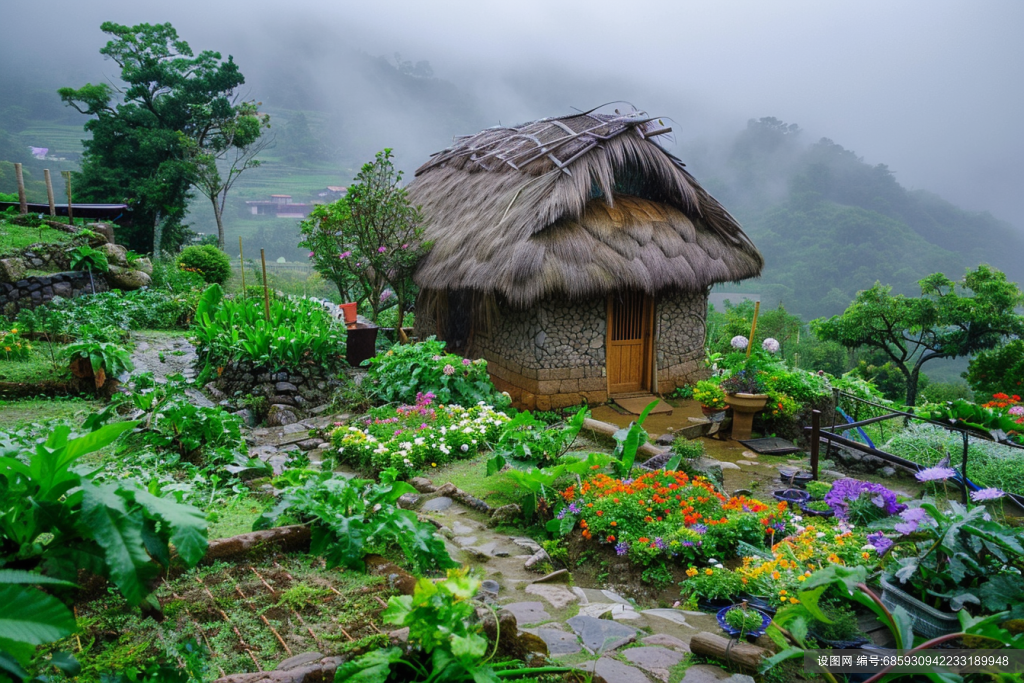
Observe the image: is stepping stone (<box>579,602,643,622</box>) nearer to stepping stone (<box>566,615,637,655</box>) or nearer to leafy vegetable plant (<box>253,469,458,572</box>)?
stepping stone (<box>566,615,637,655</box>)

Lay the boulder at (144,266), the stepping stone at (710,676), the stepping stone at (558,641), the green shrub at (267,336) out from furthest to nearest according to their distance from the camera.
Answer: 1. the boulder at (144,266)
2. the green shrub at (267,336)
3. the stepping stone at (558,641)
4. the stepping stone at (710,676)

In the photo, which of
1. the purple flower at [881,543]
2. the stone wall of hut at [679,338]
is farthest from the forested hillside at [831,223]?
the purple flower at [881,543]

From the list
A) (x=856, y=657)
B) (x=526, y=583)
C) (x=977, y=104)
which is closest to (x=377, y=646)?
(x=526, y=583)

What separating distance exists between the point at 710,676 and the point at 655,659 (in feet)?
0.83

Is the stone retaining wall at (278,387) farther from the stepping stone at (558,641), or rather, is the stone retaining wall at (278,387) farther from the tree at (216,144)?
the tree at (216,144)

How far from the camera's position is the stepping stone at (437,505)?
518 cm

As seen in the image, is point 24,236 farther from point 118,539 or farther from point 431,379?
point 118,539

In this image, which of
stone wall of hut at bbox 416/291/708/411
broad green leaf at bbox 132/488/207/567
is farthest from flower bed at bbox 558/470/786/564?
stone wall of hut at bbox 416/291/708/411

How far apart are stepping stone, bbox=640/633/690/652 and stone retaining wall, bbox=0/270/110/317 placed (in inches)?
470

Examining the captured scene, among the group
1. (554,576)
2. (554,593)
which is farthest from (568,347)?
(554,593)

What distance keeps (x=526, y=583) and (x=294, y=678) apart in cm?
207

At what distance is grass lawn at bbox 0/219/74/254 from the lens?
11.4 m

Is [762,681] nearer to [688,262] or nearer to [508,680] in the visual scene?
[508,680]

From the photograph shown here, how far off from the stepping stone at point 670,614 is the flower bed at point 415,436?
311 cm
